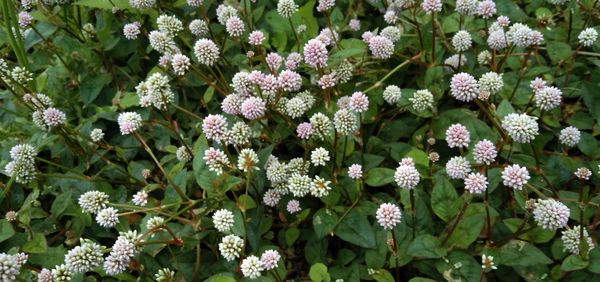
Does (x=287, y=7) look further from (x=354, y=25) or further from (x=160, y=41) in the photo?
(x=160, y=41)

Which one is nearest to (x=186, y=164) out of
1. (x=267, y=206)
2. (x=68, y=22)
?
(x=267, y=206)

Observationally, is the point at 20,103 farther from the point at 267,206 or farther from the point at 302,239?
the point at 302,239

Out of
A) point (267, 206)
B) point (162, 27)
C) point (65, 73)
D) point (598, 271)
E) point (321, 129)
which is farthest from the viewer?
point (65, 73)

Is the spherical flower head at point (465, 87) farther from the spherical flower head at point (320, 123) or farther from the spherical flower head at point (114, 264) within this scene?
the spherical flower head at point (114, 264)

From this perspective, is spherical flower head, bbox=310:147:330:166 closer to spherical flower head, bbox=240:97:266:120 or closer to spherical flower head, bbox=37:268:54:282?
spherical flower head, bbox=240:97:266:120

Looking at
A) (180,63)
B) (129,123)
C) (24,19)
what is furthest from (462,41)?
(24,19)

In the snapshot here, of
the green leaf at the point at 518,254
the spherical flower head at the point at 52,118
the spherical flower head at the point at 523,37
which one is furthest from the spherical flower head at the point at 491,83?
the spherical flower head at the point at 52,118
